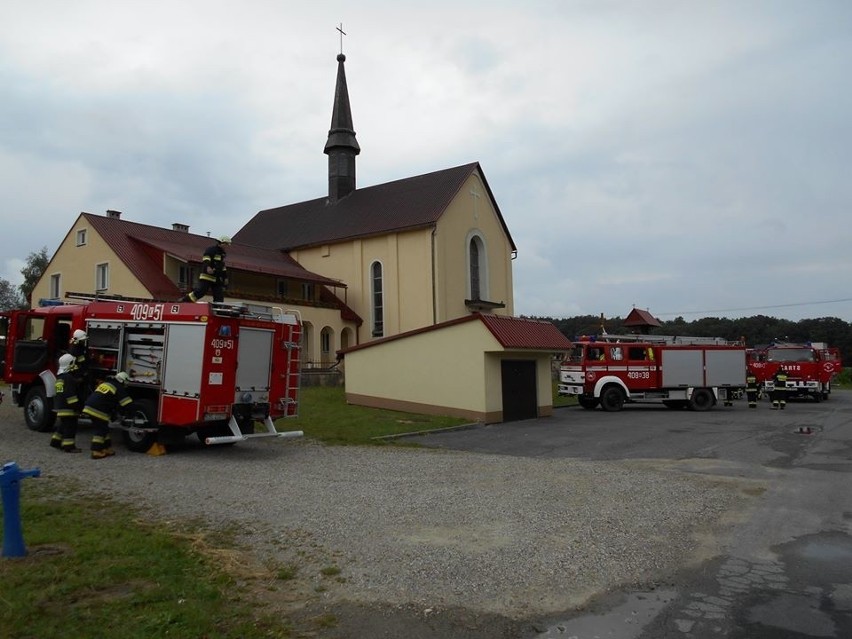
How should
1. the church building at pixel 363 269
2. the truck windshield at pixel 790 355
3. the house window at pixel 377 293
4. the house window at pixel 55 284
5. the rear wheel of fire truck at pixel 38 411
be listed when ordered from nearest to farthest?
the rear wheel of fire truck at pixel 38 411 → the church building at pixel 363 269 → the truck windshield at pixel 790 355 → the house window at pixel 55 284 → the house window at pixel 377 293

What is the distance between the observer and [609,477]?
35.1ft

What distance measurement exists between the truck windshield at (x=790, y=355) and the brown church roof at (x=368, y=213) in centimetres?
1667

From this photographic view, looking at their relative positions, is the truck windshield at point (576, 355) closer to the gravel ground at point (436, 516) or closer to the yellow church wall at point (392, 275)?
the yellow church wall at point (392, 275)

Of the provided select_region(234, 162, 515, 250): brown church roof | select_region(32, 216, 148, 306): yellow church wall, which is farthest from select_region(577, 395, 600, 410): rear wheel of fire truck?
select_region(32, 216, 148, 306): yellow church wall

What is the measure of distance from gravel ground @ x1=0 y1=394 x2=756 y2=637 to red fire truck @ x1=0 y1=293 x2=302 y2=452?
700 mm

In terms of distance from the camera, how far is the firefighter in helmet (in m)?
11.8

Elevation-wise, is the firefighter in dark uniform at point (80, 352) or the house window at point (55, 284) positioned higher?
the house window at point (55, 284)

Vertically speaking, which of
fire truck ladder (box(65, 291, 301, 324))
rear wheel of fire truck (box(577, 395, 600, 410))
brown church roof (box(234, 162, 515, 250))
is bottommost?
rear wheel of fire truck (box(577, 395, 600, 410))

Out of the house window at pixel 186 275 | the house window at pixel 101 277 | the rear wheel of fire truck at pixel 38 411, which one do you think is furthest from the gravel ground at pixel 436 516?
the house window at pixel 101 277

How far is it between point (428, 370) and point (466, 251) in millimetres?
18310

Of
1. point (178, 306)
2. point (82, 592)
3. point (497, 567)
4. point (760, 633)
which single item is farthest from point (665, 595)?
point (178, 306)

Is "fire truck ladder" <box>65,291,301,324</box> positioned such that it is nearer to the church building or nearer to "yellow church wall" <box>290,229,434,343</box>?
the church building

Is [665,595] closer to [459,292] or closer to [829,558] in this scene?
[829,558]

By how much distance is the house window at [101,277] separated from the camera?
110 ft
